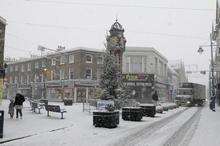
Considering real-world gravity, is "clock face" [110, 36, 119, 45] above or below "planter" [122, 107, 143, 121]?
above

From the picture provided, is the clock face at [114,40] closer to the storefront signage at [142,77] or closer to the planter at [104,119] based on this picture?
the planter at [104,119]

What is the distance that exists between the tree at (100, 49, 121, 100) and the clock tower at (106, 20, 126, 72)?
1.03 m

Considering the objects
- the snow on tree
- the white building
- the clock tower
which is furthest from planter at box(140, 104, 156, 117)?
the white building

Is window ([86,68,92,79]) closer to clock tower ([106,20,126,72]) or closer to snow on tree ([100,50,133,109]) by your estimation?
clock tower ([106,20,126,72])

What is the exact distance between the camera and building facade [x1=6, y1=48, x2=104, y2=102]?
77062 mm

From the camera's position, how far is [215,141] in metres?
16.6

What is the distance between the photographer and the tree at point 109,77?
3688 centimetres

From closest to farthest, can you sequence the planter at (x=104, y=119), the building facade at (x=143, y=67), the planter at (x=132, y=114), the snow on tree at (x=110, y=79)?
the planter at (x=104, y=119), the planter at (x=132, y=114), the snow on tree at (x=110, y=79), the building facade at (x=143, y=67)

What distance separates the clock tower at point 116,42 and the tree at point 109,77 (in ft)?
3.37

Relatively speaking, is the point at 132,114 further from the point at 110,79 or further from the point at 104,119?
the point at 110,79

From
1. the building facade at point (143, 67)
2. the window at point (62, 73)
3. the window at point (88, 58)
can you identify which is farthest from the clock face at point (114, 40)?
the window at point (62, 73)

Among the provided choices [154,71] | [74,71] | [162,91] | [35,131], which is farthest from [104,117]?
[162,91]

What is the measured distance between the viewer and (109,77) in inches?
1458

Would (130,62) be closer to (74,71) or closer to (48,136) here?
(74,71)
